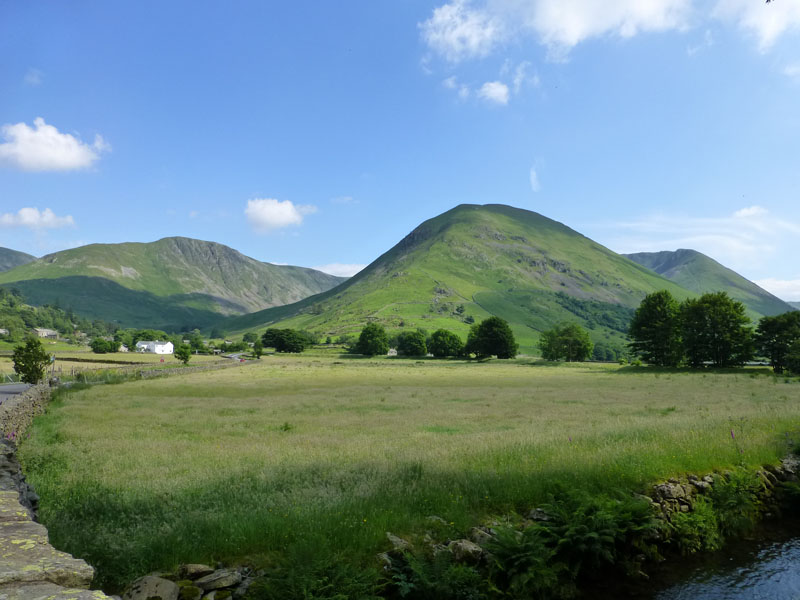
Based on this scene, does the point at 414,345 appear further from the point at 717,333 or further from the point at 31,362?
the point at 31,362

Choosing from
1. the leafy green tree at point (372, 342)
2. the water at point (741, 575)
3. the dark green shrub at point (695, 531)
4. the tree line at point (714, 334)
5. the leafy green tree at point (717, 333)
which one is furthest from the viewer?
the leafy green tree at point (372, 342)

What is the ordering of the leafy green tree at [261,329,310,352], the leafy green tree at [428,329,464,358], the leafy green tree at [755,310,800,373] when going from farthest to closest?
the leafy green tree at [261,329,310,352] → the leafy green tree at [428,329,464,358] → the leafy green tree at [755,310,800,373]

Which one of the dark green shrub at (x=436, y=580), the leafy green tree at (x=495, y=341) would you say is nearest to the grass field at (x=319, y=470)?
the dark green shrub at (x=436, y=580)

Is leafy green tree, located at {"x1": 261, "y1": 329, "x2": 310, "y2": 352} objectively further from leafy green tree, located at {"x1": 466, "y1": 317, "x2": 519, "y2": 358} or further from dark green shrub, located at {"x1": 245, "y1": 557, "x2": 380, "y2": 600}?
dark green shrub, located at {"x1": 245, "y1": 557, "x2": 380, "y2": 600}

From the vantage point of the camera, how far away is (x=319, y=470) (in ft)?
41.9

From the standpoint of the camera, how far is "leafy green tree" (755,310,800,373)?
69312mm

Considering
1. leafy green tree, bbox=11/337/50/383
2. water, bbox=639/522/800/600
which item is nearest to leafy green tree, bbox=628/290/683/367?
water, bbox=639/522/800/600

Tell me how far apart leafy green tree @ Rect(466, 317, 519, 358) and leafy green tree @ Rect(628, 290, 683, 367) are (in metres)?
50.7

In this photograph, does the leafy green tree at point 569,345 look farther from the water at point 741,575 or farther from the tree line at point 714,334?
the water at point 741,575

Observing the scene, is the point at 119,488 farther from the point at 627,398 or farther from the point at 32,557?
the point at 627,398

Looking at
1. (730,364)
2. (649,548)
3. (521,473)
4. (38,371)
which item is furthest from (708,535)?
(730,364)

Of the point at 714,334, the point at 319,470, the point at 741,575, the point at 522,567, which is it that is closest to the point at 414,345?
the point at 714,334

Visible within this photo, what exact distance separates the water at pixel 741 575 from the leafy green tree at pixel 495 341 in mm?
127046

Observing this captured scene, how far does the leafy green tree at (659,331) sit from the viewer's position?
7956 centimetres
